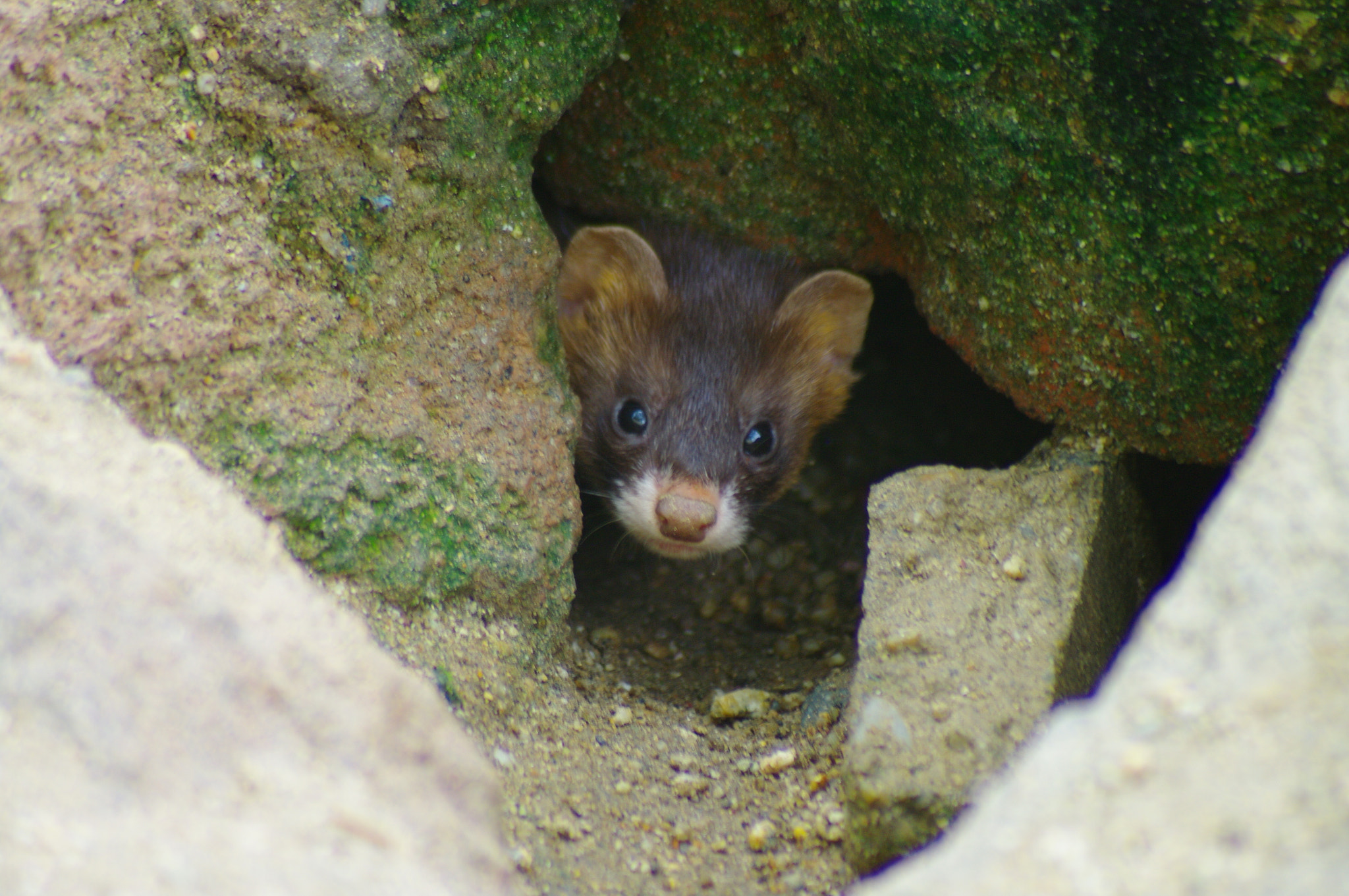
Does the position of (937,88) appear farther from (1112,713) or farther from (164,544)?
(164,544)

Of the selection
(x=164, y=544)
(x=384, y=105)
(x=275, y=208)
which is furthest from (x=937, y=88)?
(x=164, y=544)

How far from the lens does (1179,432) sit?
304 centimetres

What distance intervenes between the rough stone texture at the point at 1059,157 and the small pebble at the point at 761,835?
5.15ft

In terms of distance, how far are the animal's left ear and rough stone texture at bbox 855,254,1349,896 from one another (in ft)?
9.64

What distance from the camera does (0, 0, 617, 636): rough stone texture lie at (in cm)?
229

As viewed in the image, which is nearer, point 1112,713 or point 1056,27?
point 1112,713

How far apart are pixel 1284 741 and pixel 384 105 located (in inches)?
91.9

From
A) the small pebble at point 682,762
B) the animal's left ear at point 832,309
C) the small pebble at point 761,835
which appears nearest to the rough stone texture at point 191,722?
the small pebble at point 761,835

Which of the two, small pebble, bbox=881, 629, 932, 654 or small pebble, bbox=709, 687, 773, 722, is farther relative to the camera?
small pebble, bbox=709, 687, 773, 722

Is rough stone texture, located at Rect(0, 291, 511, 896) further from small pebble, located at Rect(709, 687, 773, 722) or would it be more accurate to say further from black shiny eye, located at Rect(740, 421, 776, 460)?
black shiny eye, located at Rect(740, 421, 776, 460)

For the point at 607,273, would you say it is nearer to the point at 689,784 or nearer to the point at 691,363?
the point at 691,363

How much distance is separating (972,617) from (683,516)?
4.29 ft

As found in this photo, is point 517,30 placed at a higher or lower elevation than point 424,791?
higher

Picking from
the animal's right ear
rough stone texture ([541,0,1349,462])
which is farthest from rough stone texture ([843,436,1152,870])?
the animal's right ear
